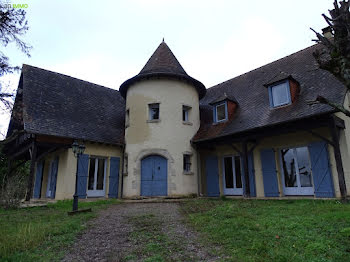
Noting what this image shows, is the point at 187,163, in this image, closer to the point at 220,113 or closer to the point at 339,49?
the point at 220,113

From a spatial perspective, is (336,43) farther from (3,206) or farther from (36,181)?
(36,181)

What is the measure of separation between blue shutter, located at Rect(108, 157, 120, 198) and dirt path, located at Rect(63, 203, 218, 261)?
6183 millimetres

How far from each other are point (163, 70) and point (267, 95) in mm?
4926

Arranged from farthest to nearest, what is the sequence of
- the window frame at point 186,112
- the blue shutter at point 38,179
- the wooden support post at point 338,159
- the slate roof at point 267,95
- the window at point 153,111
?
the blue shutter at point 38,179, the window frame at point 186,112, the window at point 153,111, the slate roof at point 267,95, the wooden support post at point 338,159

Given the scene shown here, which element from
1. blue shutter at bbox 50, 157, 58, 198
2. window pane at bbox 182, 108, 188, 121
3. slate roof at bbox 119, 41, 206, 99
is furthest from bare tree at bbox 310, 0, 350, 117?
blue shutter at bbox 50, 157, 58, 198

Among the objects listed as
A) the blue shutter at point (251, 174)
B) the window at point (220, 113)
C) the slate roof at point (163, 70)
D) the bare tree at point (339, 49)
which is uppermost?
the slate roof at point (163, 70)

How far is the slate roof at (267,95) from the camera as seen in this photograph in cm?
892

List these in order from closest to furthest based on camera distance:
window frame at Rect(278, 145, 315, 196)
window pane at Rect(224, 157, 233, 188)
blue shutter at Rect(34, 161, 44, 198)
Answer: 1. window frame at Rect(278, 145, 315, 196)
2. window pane at Rect(224, 157, 233, 188)
3. blue shutter at Rect(34, 161, 44, 198)

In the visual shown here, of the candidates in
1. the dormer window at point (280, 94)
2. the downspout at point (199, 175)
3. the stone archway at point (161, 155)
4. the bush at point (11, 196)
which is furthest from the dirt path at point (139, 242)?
the dormer window at point (280, 94)

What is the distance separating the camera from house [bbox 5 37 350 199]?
924cm

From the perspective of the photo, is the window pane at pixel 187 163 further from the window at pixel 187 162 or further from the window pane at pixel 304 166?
the window pane at pixel 304 166

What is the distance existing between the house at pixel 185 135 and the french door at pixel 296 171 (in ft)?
0.12

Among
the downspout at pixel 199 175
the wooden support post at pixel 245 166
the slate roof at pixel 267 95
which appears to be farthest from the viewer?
the downspout at pixel 199 175

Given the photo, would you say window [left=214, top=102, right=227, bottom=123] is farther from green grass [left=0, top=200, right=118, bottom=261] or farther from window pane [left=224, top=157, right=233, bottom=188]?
green grass [left=0, top=200, right=118, bottom=261]
